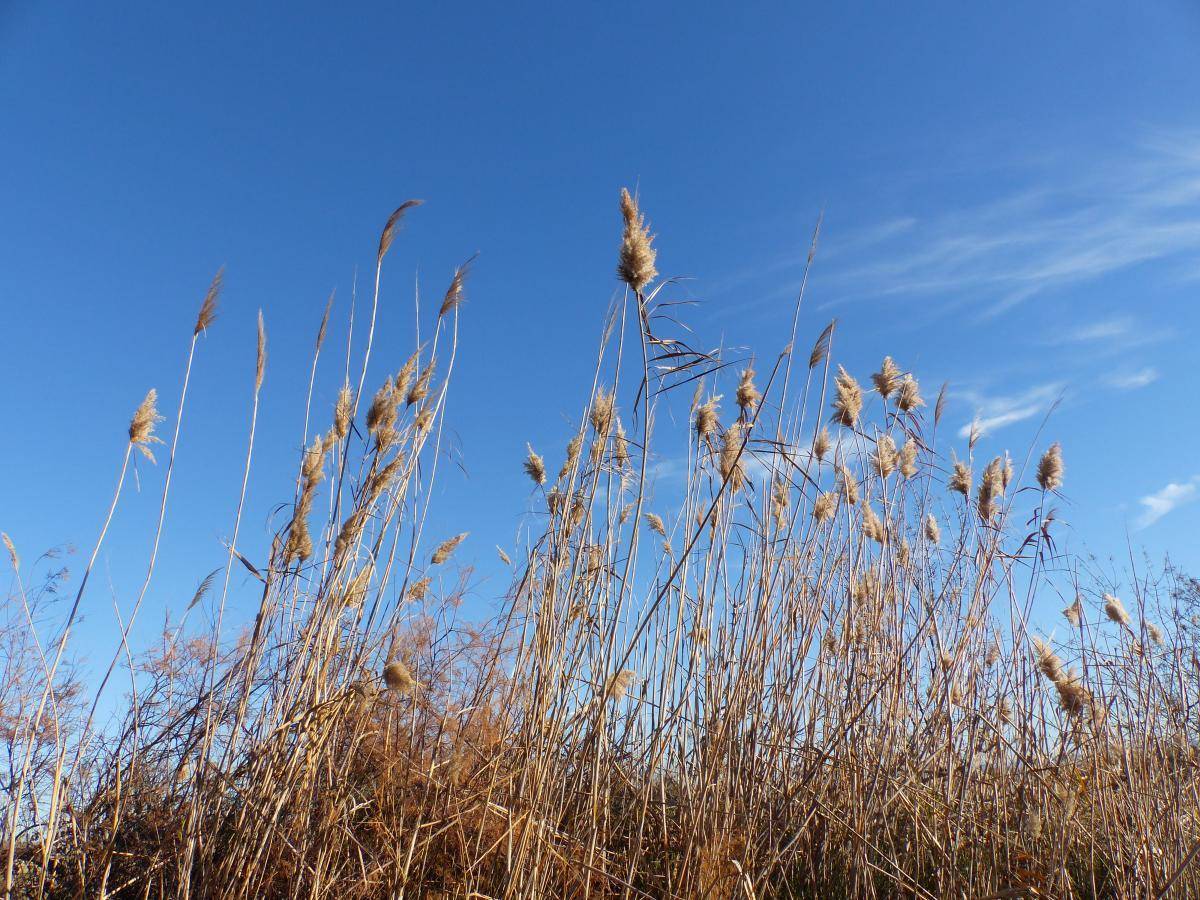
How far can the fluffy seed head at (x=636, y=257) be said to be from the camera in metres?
1.96

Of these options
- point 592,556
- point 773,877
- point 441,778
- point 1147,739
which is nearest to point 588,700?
point 592,556

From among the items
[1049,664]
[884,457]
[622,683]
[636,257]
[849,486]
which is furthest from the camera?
[884,457]

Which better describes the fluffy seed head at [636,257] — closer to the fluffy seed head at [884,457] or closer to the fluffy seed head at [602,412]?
the fluffy seed head at [602,412]

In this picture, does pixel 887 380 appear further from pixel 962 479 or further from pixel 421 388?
pixel 421 388

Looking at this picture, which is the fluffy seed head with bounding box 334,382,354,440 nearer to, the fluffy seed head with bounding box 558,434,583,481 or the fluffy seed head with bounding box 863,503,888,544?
the fluffy seed head with bounding box 558,434,583,481

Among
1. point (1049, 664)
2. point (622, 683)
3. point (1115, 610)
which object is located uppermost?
point (1115, 610)

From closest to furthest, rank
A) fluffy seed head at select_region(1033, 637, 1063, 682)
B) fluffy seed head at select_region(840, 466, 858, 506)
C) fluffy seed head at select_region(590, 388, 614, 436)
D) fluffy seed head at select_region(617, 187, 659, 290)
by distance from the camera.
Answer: fluffy seed head at select_region(617, 187, 659, 290)
fluffy seed head at select_region(590, 388, 614, 436)
fluffy seed head at select_region(1033, 637, 1063, 682)
fluffy seed head at select_region(840, 466, 858, 506)

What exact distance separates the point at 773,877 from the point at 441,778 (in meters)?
1.13

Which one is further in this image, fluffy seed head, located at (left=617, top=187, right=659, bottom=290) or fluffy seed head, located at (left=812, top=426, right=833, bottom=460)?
fluffy seed head, located at (left=812, top=426, right=833, bottom=460)

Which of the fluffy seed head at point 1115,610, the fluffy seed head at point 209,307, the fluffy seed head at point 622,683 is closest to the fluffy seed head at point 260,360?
the fluffy seed head at point 209,307

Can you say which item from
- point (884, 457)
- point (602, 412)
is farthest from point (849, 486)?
point (602, 412)

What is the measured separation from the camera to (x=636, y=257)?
1.96m

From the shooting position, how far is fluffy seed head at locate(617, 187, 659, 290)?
1.96 meters

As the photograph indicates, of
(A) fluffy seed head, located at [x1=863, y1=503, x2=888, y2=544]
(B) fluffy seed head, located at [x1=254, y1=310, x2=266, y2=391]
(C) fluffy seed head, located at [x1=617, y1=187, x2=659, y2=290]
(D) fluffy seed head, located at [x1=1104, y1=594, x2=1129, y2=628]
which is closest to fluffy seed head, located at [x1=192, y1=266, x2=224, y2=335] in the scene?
(B) fluffy seed head, located at [x1=254, y1=310, x2=266, y2=391]
